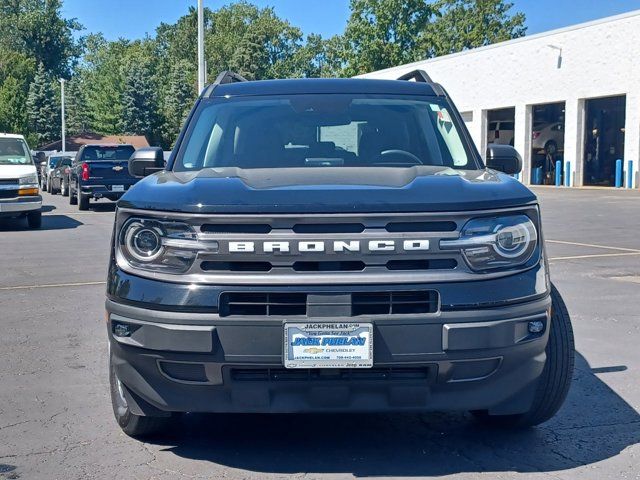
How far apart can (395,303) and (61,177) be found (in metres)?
30.7

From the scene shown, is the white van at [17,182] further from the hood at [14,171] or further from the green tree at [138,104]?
the green tree at [138,104]

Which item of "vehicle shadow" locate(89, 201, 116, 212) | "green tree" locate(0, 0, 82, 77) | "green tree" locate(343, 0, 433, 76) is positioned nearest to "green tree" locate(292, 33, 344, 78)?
"green tree" locate(343, 0, 433, 76)

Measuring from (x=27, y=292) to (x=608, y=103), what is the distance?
30.9 meters

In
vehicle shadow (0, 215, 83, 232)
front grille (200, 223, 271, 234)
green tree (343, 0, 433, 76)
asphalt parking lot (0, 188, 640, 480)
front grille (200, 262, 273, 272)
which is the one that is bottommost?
vehicle shadow (0, 215, 83, 232)

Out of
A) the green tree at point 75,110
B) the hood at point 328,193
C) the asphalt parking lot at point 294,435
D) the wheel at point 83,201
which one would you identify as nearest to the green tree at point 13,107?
the green tree at point 75,110

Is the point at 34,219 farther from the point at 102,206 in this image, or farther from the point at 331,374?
the point at 331,374

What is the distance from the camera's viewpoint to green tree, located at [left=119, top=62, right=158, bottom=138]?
80.6m

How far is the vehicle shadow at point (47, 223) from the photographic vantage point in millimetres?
18666

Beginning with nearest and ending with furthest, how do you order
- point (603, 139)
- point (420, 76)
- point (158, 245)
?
point (158, 245) < point (420, 76) < point (603, 139)

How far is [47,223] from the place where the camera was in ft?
65.5

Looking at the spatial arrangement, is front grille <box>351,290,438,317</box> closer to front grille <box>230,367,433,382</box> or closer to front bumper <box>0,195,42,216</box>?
front grille <box>230,367,433,382</box>

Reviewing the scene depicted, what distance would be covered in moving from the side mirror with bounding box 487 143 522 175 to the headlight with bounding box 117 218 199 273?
7.77 ft

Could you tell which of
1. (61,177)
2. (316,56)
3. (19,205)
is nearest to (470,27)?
(316,56)

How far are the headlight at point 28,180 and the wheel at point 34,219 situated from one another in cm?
78
